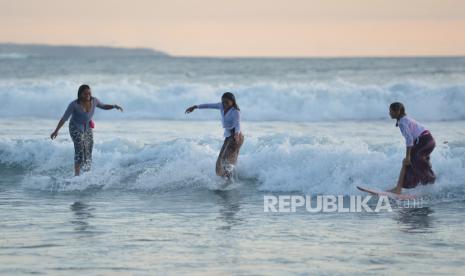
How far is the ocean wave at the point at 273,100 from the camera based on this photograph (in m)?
30.7

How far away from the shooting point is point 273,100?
33500 mm

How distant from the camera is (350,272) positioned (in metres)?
8.17

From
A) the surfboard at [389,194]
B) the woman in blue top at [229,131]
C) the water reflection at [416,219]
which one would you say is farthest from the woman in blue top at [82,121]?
the water reflection at [416,219]

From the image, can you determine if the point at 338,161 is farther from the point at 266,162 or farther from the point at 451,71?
the point at 451,71

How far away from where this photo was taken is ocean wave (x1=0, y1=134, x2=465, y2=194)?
13.6 m

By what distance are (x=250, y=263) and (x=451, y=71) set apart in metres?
43.9

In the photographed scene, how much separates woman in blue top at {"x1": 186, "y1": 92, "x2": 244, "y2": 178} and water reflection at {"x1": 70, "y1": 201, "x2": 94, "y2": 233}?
2.21 metres

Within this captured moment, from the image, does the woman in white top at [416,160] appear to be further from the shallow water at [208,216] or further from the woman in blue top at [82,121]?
the woman in blue top at [82,121]

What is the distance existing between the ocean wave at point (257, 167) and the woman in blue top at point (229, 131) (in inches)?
11.8

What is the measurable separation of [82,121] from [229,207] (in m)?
2.96

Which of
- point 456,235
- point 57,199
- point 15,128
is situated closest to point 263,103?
point 15,128

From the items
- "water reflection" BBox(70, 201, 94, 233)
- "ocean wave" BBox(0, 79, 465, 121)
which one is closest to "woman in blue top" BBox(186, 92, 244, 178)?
"water reflection" BBox(70, 201, 94, 233)

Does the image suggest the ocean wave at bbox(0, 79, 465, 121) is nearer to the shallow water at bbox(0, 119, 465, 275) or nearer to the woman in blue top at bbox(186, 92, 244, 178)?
the shallow water at bbox(0, 119, 465, 275)

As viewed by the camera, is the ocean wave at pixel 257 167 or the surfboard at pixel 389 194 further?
the ocean wave at pixel 257 167
